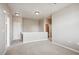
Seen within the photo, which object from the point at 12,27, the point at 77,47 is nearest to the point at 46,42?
the point at 77,47

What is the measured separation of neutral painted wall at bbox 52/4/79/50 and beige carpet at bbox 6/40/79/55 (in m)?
0.33

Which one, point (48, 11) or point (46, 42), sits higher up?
point (48, 11)

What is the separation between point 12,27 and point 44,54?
64.2 inches

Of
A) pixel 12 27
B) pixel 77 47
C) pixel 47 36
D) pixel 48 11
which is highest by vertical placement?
pixel 48 11

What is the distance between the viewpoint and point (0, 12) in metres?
2.76

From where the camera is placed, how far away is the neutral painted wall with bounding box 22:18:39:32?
3424mm

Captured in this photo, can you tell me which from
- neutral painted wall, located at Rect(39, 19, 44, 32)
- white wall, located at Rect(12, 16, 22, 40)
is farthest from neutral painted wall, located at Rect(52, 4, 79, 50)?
white wall, located at Rect(12, 16, 22, 40)

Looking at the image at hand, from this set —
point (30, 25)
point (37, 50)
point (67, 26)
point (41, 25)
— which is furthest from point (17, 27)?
point (67, 26)

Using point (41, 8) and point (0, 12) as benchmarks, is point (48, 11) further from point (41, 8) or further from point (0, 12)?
point (0, 12)

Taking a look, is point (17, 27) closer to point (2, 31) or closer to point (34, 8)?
point (2, 31)

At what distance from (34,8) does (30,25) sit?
72cm

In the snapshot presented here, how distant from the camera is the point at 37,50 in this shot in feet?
10.7

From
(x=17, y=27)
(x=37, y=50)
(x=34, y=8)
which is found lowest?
(x=37, y=50)

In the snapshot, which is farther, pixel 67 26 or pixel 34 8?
pixel 67 26
